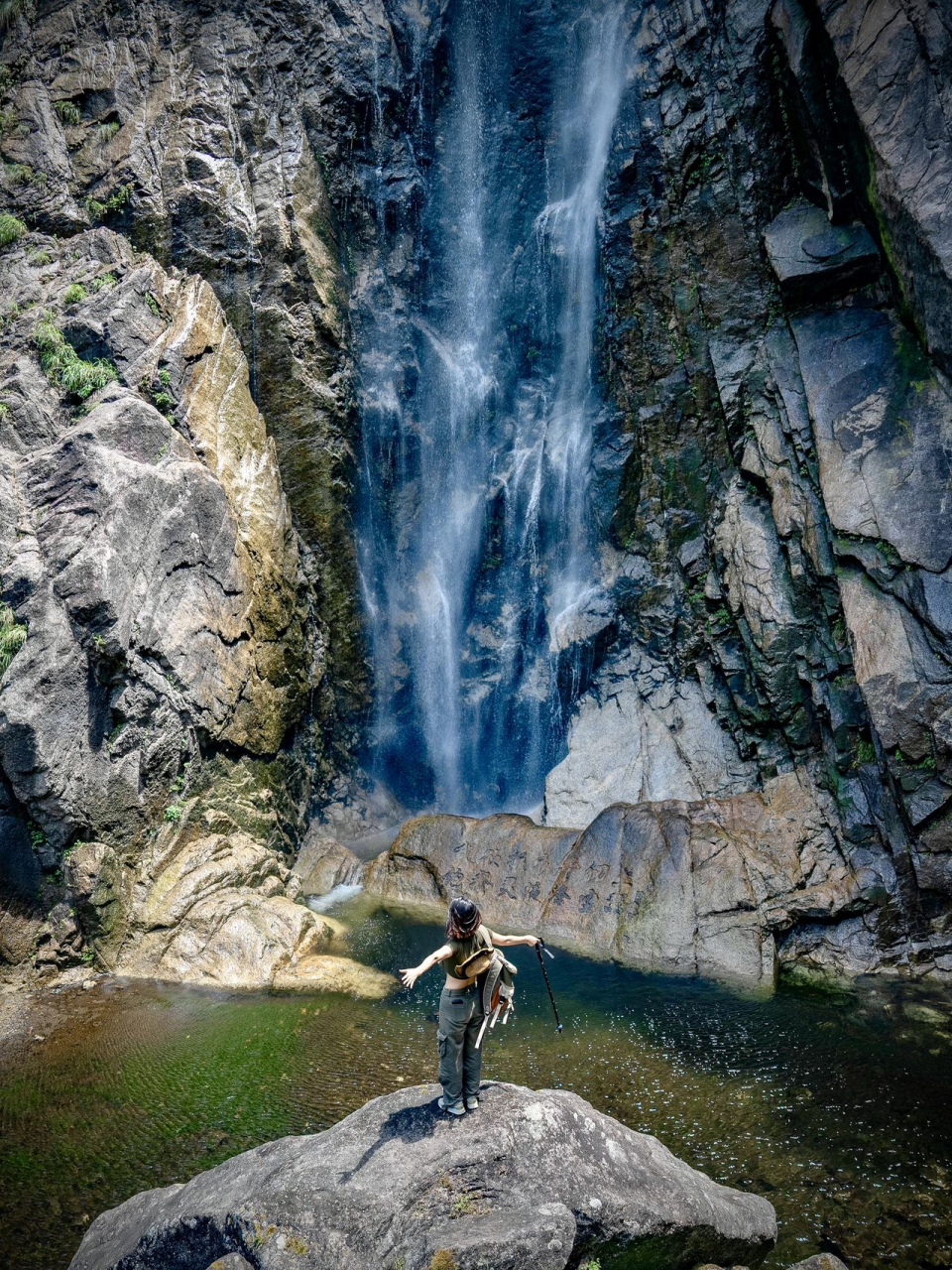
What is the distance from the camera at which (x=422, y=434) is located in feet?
71.7

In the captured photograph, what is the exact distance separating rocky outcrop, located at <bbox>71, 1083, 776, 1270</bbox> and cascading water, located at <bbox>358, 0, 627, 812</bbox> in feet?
47.9

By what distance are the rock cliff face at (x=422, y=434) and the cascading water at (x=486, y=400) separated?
0.24 m

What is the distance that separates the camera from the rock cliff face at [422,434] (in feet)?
41.0

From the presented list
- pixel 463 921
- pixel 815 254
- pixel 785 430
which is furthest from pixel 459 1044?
pixel 815 254

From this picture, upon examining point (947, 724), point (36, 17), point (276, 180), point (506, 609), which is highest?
point (36, 17)

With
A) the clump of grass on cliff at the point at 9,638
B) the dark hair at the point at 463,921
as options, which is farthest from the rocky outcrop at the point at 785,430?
the clump of grass on cliff at the point at 9,638

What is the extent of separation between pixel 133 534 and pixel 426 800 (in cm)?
1113

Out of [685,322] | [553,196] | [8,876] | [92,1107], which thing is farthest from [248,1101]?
[553,196]

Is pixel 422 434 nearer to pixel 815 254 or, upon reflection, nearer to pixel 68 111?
pixel 815 254

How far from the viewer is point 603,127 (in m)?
20.4

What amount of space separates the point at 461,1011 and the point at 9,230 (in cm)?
1923

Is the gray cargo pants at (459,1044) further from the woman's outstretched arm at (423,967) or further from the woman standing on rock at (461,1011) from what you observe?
the woman's outstretched arm at (423,967)

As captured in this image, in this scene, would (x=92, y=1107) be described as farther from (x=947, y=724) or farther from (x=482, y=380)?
(x=482, y=380)

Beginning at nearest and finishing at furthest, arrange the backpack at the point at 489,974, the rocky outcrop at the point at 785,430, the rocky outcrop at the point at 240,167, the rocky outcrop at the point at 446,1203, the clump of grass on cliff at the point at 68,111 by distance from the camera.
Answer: the rocky outcrop at the point at 446,1203 < the backpack at the point at 489,974 < the rocky outcrop at the point at 785,430 < the rocky outcrop at the point at 240,167 < the clump of grass on cliff at the point at 68,111
